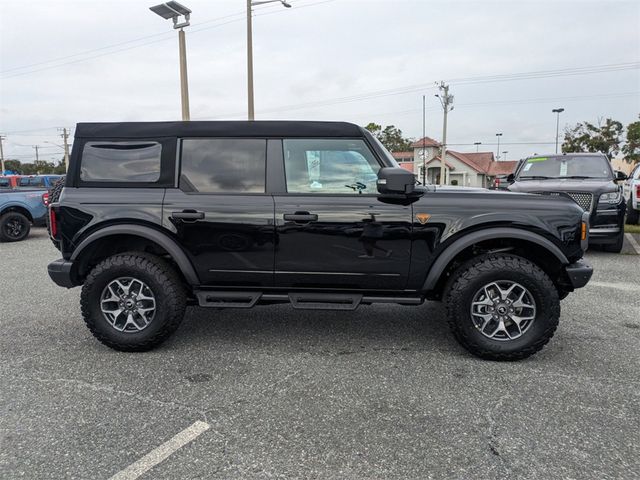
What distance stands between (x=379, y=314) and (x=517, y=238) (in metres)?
1.71

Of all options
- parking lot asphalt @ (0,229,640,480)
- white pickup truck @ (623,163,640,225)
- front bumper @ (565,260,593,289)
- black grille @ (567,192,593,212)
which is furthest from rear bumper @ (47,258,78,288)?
white pickup truck @ (623,163,640,225)

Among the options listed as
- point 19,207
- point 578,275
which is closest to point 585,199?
point 578,275

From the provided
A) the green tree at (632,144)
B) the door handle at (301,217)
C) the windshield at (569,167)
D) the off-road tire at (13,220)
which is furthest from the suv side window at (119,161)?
the green tree at (632,144)

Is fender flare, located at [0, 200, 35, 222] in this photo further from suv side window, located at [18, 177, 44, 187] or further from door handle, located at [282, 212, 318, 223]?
door handle, located at [282, 212, 318, 223]

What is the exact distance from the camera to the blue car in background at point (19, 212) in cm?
993

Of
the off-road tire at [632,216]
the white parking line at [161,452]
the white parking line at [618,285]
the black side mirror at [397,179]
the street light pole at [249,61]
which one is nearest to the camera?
the white parking line at [161,452]

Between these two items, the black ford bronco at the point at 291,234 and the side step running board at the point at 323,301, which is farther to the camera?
the side step running board at the point at 323,301

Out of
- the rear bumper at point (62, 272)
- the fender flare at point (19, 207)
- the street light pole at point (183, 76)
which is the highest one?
the street light pole at point (183, 76)

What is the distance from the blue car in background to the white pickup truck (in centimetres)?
1310

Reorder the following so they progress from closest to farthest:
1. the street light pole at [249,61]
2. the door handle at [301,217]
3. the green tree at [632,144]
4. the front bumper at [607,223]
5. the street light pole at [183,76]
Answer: the door handle at [301,217], the front bumper at [607,223], the street light pole at [183,76], the street light pole at [249,61], the green tree at [632,144]

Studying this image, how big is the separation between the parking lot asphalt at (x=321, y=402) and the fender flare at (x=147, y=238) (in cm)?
75

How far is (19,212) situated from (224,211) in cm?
912

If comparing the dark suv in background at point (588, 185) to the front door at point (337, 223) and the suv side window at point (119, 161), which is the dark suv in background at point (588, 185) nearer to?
the front door at point (337, 223)

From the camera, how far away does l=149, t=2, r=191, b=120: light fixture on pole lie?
37.8 feet
